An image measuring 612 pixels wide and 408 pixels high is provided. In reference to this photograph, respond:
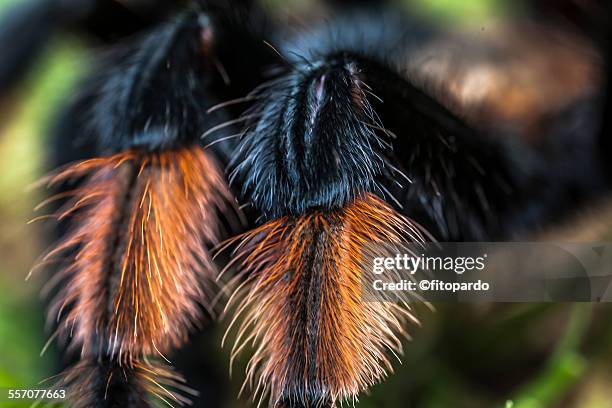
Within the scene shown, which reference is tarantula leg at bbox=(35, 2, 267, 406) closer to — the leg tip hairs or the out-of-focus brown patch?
the leg tip hairs

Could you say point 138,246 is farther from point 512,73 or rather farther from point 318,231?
point 512,73

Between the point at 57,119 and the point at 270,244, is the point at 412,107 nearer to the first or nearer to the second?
the point at 270,244

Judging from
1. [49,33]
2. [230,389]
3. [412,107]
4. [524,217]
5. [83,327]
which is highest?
[49,33]

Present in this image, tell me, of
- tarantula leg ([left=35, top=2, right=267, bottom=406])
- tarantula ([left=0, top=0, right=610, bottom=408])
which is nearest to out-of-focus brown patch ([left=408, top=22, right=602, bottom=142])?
tarantula ([left=0, top=0, right=610, bottom=408])

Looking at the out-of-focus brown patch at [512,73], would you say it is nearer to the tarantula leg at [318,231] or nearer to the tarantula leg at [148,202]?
the tarantula leg at [318,231]

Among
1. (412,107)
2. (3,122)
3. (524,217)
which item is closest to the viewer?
(412,107)

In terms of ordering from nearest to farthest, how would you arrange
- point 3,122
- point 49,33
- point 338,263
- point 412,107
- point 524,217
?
point 338,263 < point 412,107 < point 524,217 < point 49,33 < point 3,122

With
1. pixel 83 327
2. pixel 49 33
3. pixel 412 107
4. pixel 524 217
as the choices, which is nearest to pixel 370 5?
pixel 412 107
